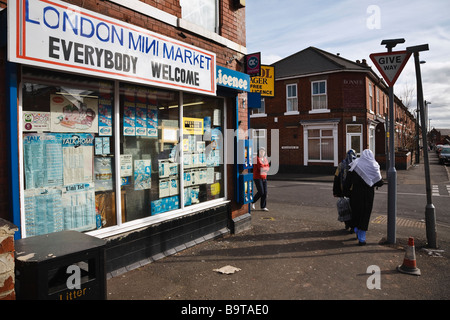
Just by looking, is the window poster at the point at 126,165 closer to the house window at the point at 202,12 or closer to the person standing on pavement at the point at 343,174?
the house window at the point at 202,12

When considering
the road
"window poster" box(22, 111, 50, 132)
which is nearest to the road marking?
the road

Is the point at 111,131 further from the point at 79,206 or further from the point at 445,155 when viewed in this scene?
the point at 445,155

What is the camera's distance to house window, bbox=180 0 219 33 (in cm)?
566

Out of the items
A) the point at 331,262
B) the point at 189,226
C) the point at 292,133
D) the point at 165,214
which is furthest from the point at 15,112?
the point at 292,133

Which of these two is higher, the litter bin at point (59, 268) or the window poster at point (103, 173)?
the window poster at point (103, 173)

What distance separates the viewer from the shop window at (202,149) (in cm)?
583

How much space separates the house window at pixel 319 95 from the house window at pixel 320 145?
5.80 feet

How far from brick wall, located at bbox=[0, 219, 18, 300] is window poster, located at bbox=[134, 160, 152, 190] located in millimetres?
2612

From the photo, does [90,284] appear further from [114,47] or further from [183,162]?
[183,162]

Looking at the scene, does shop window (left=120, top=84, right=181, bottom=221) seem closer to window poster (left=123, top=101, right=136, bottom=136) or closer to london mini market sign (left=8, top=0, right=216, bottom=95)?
window poster (left=123, top=101, right=136, bottom=136)

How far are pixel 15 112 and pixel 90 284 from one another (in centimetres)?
204

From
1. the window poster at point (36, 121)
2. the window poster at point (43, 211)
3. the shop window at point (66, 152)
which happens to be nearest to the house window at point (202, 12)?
the shop window at point (66, 152)

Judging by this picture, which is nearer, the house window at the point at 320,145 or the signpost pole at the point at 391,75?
the signpost pole at the point at 391,75

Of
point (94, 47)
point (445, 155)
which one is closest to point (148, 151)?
point (94, 47)
